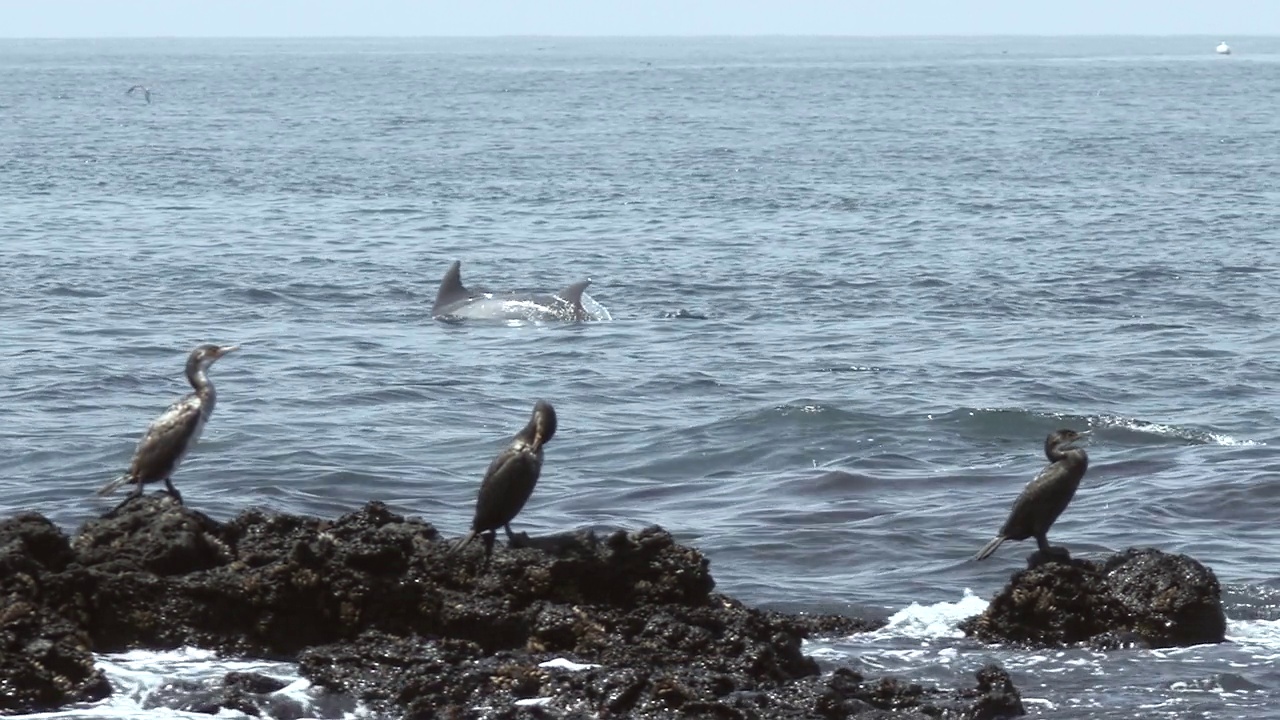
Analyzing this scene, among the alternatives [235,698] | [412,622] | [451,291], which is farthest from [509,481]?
[451,291]

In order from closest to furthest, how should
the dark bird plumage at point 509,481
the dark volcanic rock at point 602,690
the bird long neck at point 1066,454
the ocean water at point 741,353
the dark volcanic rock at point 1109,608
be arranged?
the dark volcanic rock at point 602,690 < the dark bird plumage at point 509,481 < the dark volcanic rock at point 1109,608 < the bird long neck at point 1066,454 < the ocean water at point 741,353

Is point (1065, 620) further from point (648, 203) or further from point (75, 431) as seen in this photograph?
point (648, 203)

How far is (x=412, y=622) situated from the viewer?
29.1ft

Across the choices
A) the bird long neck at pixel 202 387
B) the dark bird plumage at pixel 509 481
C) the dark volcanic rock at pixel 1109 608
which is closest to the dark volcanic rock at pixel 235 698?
the dark bird plumage at pixel 509 481

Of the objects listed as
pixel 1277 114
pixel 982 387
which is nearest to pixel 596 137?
pixel 1277 114

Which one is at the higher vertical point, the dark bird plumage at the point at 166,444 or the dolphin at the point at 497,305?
the dark bird plumage at the point at 166,444

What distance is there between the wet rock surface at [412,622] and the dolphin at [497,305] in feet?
37.0

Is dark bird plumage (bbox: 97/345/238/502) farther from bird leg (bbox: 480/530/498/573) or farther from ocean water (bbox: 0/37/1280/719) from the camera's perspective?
bird leg (bbox: 480/530/498/573)

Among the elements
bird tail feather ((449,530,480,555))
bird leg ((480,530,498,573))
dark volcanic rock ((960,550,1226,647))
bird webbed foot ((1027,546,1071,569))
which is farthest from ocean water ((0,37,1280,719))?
bird leg ((480,530,498,573))

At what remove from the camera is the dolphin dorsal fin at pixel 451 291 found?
2080 centimetres

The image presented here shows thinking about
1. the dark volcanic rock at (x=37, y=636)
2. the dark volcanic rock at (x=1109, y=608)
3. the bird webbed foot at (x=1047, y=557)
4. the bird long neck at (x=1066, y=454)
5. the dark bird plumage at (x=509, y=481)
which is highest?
the dark bird plumage at (x=509, y=481)

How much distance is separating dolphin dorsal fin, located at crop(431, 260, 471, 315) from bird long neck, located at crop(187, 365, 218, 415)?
10615mm

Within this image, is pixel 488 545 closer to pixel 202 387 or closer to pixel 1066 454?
pixel 202 387

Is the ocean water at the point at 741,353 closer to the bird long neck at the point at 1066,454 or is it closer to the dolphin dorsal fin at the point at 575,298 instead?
the dolphin dorsal fin at the point at 575,298
